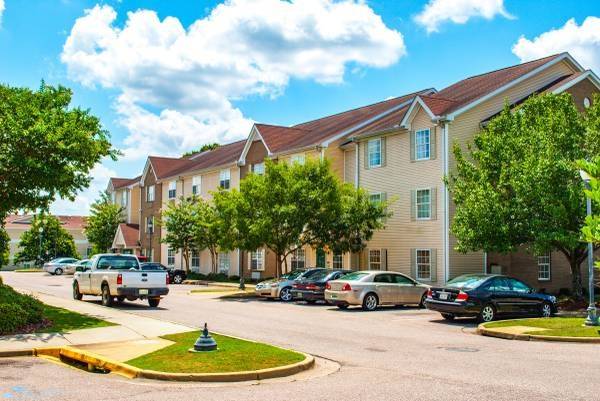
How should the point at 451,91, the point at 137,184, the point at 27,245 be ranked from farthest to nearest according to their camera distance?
1. the point at 27,245
2. the point at 137,184
3. the point at 451,91

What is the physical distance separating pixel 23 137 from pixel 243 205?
14625mm

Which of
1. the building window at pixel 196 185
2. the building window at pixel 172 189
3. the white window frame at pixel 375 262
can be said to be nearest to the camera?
the white window frame at pixel 375 262

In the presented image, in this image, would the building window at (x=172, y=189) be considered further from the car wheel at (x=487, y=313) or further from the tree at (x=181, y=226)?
the car wheel at (x=487, y=313)

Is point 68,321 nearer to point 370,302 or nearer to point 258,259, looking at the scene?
point 370,302

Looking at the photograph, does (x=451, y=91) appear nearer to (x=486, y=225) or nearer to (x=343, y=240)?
(x=343, y=240)

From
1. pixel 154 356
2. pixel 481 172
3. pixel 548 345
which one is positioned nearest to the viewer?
pixel 154 356

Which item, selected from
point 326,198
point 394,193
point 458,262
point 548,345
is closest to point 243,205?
point 326,198

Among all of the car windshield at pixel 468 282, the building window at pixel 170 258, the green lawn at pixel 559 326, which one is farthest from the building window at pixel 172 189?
the green lawn at pixel 559 326

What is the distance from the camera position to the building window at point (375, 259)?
3384 centimetres

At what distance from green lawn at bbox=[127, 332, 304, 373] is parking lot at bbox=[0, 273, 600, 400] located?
76 cm

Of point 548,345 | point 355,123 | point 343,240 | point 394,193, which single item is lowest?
point 548,345

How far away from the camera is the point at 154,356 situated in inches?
474

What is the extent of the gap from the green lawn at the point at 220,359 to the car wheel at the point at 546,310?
37.4 ft

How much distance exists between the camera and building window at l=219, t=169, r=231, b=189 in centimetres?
4788
